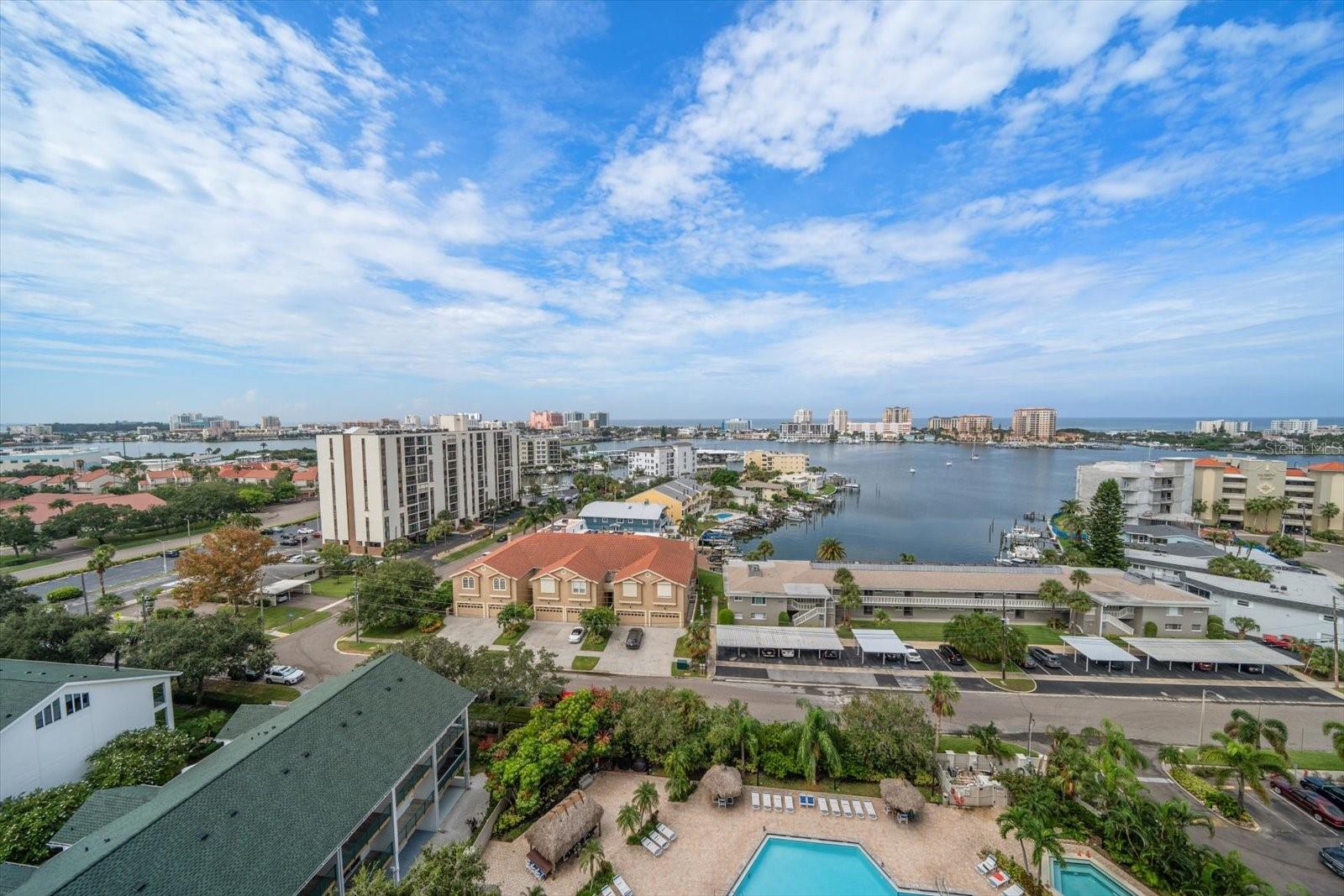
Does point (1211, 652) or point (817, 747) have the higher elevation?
point (817, 747)

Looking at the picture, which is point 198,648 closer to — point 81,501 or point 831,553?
point 831,553

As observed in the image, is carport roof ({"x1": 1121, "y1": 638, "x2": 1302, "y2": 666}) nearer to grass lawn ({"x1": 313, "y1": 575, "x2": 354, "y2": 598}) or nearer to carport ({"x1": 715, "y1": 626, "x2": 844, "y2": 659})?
carport ({"x1": 715, "y1": 626, "x2": 844, "y2": 659})

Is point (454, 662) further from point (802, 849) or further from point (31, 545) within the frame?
point (31, 545)

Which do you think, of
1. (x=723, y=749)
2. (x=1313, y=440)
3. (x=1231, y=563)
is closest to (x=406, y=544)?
(x=723, y=749)

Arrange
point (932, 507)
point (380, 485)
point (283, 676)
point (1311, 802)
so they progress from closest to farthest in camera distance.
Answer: point (1311, 802)
point (283, 676)
point (380, 485)
point (932, 507)

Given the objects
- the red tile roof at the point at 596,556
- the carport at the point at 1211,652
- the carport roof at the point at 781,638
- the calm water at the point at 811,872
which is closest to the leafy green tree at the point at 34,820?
the calm water at the point at 811,872

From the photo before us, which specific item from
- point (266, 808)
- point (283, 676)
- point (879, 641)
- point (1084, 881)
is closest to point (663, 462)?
point (879, 641)
